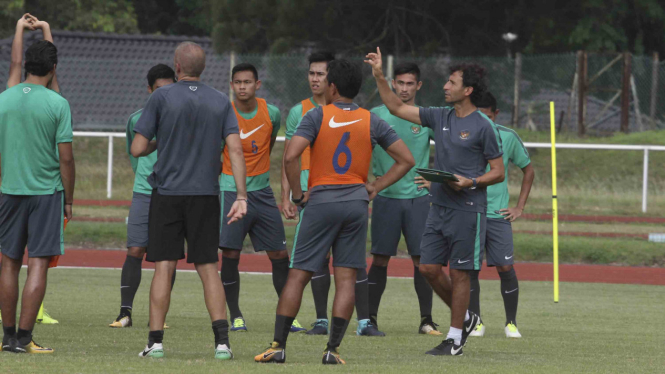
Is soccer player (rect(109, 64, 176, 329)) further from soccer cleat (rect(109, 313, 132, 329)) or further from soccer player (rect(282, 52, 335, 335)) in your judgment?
soccer player (rect(282, 52, 335, 335))

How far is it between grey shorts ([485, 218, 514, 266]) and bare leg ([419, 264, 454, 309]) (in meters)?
0.90

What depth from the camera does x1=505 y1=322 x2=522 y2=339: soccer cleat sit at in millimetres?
8727

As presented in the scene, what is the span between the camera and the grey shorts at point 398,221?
9086 mm

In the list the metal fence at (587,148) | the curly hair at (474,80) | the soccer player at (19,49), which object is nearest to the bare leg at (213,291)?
the soccer player at (19,49)

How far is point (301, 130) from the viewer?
6676 mm

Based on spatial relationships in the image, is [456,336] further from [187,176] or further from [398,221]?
[187,176]

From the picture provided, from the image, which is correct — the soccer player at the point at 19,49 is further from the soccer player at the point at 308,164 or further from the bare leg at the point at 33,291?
the soccer player at the point at 308,164

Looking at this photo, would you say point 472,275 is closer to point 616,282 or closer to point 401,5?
point 616,282

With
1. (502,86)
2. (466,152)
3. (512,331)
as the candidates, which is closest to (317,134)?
(466,152)

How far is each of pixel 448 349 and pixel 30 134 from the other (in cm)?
327

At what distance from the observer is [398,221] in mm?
9109

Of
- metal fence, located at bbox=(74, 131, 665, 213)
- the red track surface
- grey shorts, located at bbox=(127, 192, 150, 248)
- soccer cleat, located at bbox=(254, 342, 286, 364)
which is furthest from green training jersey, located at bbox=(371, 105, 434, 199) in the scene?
metal fence, located at bbox=(74, 131, 665, 213)

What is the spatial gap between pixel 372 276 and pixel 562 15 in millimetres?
23262

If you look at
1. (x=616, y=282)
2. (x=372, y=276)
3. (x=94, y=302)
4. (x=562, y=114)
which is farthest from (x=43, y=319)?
(x=562, y=114)
